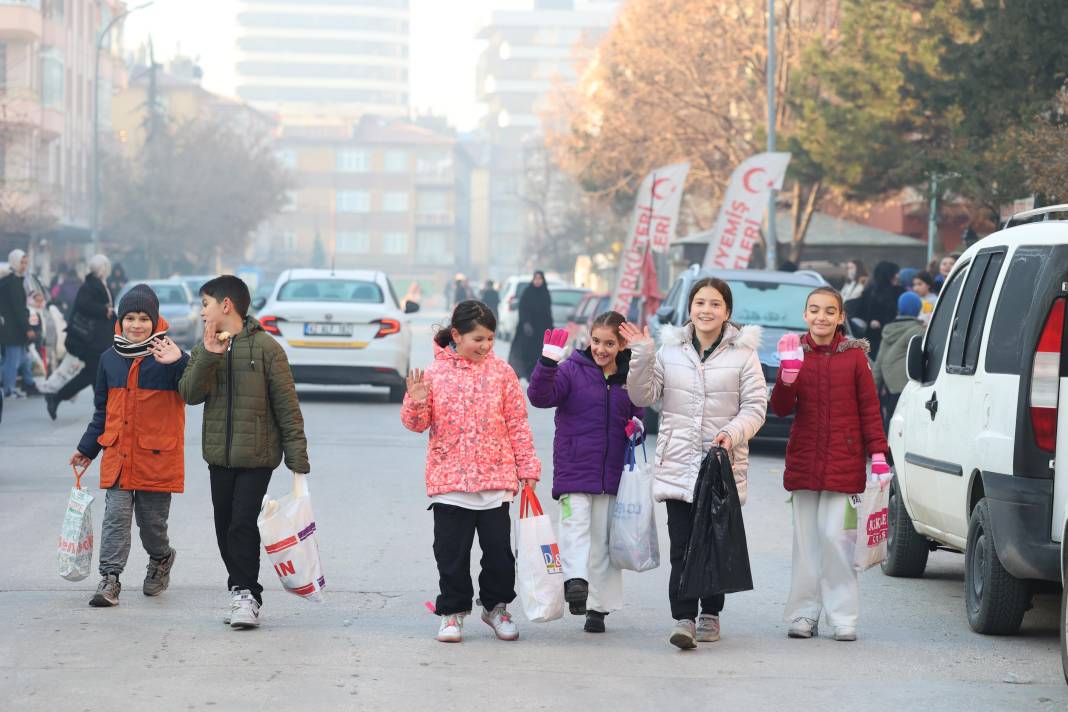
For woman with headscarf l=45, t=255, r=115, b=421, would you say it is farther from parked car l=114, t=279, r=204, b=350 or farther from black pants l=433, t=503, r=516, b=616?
parked car l=114, t=279, r=204, b=350

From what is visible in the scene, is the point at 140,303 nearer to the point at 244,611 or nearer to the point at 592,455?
the point at 244,611

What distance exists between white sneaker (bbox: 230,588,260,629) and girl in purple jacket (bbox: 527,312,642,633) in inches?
53.7

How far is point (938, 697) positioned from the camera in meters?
6.66

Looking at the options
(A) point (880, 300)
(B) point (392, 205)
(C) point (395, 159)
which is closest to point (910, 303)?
(A) point (880, 300)

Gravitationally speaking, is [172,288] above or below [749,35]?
below

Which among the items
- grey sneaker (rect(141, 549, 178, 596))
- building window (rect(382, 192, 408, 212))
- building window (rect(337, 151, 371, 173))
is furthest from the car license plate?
building window (rect(337, 151, 371, 173))

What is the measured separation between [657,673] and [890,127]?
25422 mm

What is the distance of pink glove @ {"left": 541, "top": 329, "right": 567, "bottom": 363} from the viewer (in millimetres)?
7531

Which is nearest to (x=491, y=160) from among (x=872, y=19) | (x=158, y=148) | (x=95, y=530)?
(x=158, y=148)

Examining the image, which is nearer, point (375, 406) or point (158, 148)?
point (375, 406)

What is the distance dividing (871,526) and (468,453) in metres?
1.80

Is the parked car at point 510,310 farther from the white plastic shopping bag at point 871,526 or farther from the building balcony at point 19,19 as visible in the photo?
the white plastic shopping bag at point 871,526

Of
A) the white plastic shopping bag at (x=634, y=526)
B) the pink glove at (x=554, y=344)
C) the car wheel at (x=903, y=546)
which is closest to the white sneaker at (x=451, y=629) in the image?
the white plastic shopping bag at (x=634, y=526)

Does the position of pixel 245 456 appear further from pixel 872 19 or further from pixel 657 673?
pixel 872 19
